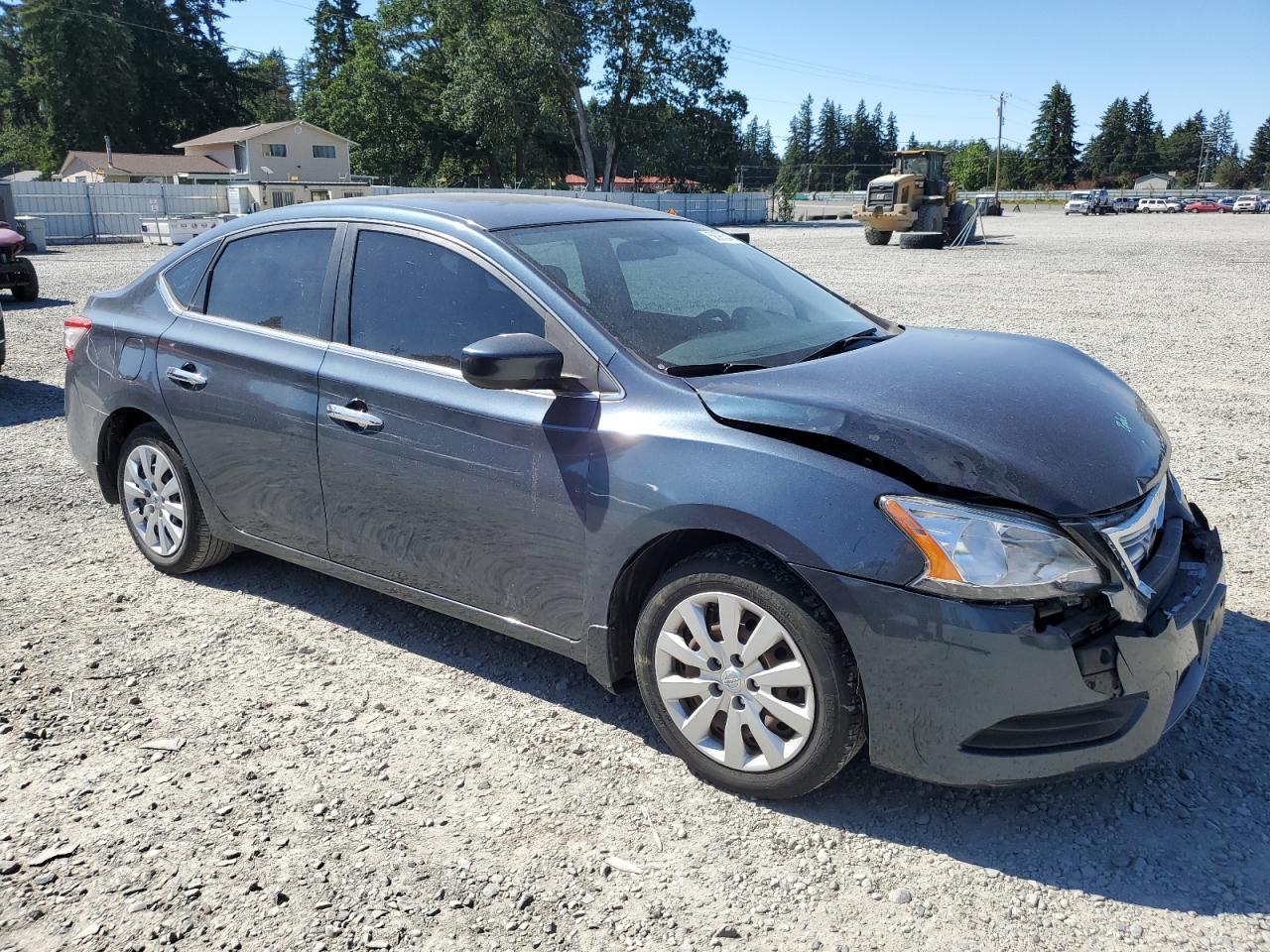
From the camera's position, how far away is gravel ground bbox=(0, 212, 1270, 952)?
254cm

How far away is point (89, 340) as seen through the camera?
4.88m

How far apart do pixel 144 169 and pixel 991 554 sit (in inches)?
3006

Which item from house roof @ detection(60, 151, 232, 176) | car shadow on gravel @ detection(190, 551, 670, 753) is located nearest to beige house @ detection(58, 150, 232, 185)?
house roof @ detection(60, 151, 232, 176)

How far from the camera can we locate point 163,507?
184 inches

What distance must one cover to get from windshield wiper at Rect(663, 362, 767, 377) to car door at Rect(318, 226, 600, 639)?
267 mm

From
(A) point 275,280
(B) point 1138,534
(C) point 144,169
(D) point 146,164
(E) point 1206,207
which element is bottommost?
(B) point 1138,534

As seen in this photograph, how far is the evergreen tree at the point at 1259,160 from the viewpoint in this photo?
134 meters

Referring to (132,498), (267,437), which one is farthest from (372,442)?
(132,498)

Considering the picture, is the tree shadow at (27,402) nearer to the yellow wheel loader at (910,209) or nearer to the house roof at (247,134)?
the yellow wheel loader at (910,209)

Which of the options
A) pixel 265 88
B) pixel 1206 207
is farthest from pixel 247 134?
pixel 1206 207

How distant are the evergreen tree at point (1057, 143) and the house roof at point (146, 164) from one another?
380 ft

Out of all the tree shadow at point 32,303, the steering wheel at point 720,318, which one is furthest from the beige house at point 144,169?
the steering wheel at point 720,318

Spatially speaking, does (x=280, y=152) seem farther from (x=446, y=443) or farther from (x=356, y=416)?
(x=446, y=443)

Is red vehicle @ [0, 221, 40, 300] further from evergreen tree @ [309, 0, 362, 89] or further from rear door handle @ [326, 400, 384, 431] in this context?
evergreen tree @ [309, 0, 362, 89]
